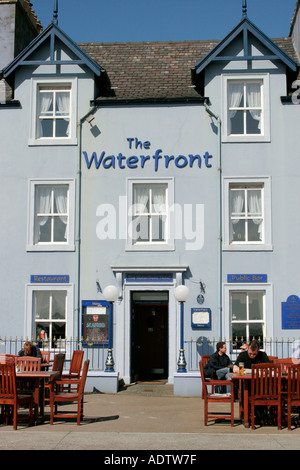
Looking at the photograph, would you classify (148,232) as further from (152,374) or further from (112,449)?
(112,449)

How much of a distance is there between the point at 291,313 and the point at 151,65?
9050 mm

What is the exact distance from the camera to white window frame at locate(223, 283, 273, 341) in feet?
60.1

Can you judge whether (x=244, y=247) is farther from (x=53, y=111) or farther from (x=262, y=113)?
(x=53, y=111)

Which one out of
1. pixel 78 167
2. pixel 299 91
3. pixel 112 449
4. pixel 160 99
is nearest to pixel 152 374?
pixel 78 167

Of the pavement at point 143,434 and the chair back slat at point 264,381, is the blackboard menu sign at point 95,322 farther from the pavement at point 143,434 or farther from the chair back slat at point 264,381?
the chair back slat at point 264,381

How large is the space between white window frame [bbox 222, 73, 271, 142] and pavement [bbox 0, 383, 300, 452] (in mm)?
7975

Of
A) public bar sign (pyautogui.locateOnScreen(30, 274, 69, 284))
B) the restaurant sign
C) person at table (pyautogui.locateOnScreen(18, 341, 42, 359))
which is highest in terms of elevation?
the restaurant sign

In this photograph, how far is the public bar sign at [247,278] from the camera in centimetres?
1850

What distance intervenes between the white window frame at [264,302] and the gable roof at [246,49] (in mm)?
6431

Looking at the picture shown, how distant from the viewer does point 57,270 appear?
18.9 metres

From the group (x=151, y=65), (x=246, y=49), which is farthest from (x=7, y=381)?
(x=151, y=65)

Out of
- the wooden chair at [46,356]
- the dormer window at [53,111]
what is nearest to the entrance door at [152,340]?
the wooden chair at [46,356]

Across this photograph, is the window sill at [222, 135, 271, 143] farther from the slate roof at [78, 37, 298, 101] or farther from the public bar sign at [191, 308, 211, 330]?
the public bar sign at [191, 308, 211, 330]

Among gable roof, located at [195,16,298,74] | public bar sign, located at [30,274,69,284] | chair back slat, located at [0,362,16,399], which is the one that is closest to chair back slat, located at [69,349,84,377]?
chair back slat, located at [0,362,16,399]
